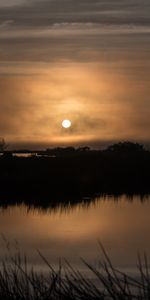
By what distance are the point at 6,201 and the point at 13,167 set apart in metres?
6.88

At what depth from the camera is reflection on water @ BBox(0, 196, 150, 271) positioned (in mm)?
14039

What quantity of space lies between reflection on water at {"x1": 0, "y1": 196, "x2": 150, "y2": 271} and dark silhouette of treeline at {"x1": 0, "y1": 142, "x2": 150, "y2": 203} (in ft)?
8.43

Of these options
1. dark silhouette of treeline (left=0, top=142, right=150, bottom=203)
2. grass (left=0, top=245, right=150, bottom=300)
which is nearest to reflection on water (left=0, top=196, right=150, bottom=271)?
dark silhouette of treeline (left=0, top=142, right=150, bottom=203)

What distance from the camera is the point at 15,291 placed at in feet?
15.5

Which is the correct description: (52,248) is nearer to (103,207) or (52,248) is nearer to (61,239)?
(61,239)

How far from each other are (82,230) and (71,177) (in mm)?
10432

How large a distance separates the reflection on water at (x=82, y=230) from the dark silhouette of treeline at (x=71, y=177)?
257 cm

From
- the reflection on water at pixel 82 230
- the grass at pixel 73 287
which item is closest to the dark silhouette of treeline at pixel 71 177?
the reflection on water at pixel 82 230

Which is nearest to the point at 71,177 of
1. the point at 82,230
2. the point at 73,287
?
the point at 82,230

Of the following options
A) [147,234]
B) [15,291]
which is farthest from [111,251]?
[15,291]

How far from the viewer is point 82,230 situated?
1762 cm

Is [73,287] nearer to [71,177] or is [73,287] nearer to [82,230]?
[82,230]

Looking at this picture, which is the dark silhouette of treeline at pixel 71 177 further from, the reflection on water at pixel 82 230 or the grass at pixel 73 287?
the grass at pixel 73 287

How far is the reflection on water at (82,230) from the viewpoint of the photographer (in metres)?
14.0
